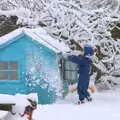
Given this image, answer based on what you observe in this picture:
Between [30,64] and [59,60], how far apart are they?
714mm

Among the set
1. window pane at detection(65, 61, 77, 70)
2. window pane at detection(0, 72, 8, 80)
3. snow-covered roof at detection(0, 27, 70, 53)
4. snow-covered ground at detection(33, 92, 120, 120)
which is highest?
snow-covered roof at detection(0, 27, 70, 53)

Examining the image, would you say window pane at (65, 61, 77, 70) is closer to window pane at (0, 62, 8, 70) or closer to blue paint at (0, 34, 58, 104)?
blue paint at (0, 34, 58, 104)

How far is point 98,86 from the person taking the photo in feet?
48.1

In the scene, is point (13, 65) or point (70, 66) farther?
point (70, 66)

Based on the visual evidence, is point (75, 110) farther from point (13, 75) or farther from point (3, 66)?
point (3, 66)

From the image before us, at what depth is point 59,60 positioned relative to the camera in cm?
1183

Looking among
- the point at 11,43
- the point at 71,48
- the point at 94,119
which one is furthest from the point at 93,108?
the point at 71,48

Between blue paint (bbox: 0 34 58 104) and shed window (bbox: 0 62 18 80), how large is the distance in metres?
0.10

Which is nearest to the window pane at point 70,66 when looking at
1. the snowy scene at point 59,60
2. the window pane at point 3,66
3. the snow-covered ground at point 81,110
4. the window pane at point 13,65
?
the snowy scene at point 59,60

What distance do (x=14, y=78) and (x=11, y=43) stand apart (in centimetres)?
74

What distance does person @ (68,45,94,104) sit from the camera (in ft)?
37.9

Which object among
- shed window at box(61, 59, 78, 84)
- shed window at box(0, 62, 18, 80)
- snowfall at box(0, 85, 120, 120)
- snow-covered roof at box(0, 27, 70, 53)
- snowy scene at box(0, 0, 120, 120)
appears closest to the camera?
snowfall at box(0, 85, 120, 120)

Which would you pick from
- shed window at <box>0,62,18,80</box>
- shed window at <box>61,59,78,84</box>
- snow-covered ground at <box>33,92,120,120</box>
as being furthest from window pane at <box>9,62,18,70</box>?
shed window at <box>61,59,78,84</box>

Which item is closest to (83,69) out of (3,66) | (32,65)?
(32,65)
